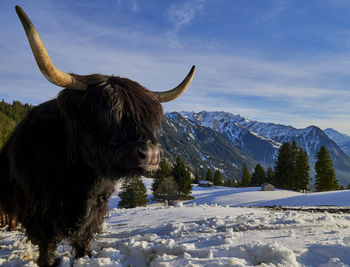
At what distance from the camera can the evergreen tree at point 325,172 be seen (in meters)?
48.8

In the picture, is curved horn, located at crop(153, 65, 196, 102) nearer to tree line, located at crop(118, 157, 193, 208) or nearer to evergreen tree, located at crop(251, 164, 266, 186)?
tree line, located at crop(118, 157, 193, 208)

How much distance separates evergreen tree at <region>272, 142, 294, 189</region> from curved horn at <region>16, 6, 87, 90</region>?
2181 inches

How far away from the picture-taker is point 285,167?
5381 centimetres

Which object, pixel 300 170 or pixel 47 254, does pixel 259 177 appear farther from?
pixel 47 254

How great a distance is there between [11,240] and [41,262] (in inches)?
89.4

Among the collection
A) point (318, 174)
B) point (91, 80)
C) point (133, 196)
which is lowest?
point (133, 196)

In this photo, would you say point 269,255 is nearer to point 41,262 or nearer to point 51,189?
point 51,189

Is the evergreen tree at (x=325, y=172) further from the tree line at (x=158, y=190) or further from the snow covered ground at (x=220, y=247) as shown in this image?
the snow covered ground at (x=220, y=247)

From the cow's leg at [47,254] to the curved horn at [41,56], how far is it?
238 cm

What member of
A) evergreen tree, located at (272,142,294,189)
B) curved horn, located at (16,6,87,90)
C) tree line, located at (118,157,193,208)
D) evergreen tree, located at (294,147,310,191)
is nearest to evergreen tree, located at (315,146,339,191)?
evergreen tree, located at (294,147,310,191)

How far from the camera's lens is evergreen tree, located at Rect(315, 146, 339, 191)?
4875 centimetres

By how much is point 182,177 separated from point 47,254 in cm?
4677

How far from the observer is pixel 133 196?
41.0m

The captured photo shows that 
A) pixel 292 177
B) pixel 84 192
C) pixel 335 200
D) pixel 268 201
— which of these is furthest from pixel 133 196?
pixel 84 192
